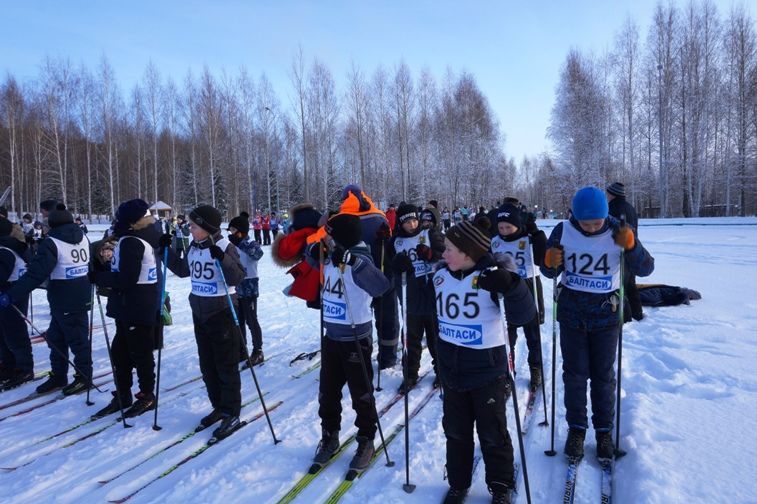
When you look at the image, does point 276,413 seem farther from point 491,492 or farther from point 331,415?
point 491,492

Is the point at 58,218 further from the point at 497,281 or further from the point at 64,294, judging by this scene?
the point at 497,281

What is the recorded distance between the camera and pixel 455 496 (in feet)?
8.79

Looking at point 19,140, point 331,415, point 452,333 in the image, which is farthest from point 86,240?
point 19,140

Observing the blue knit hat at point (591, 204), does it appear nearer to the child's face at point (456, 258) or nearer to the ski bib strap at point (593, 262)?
the ski bib strap at point (593, 262)

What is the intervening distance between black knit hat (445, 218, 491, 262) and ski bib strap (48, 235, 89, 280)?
4351 mm

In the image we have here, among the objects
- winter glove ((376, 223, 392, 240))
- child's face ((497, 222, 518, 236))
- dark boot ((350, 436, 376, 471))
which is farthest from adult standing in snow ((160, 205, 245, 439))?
child's face ((497, 222, 518, 236))

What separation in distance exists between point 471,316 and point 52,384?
4.92 metres

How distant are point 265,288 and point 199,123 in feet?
98.2

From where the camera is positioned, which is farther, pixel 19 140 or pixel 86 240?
pixel 19 140

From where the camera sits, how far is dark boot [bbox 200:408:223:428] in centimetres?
388

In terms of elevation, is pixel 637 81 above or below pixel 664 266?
above

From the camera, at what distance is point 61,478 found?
10.4 feet

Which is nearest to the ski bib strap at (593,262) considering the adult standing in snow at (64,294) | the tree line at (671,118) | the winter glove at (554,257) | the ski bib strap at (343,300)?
the winter glove at (554,257)

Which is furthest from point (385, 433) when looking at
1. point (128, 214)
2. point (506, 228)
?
point (128, 214)
